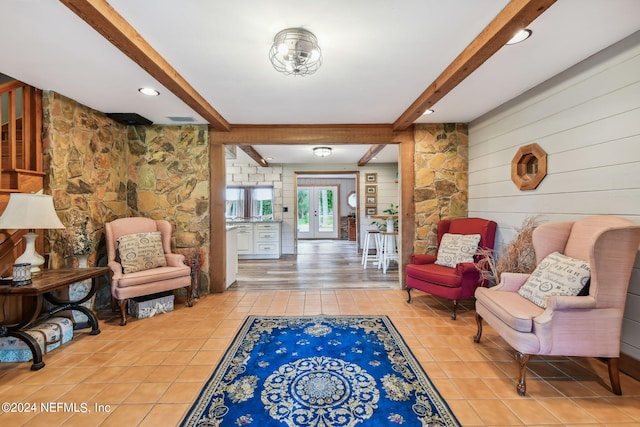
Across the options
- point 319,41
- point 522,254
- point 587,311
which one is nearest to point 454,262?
point 522,254

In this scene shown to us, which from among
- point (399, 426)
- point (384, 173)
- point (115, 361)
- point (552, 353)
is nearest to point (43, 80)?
point (115, 361)

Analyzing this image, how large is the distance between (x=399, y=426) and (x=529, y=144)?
9.20ft

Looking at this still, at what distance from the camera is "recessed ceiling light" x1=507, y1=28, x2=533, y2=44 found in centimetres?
189

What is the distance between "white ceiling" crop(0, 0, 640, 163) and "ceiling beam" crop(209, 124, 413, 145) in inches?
26.3

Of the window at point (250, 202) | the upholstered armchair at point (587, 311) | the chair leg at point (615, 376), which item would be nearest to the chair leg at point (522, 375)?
the upholstered armchair at point (587, 311)

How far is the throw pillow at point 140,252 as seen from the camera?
3.07 metres

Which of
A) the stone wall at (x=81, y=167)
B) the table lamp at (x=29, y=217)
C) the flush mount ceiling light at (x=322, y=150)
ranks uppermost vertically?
the flush mount ceiling light at (x=322, y=150)

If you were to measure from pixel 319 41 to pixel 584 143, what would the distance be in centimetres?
223

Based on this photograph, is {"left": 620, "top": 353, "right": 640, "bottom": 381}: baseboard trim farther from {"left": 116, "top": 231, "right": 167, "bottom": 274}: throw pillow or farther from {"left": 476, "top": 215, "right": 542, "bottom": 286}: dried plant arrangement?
{"left": 116, "top": 231, "right": 167, "bottom": 274}: throw pillow

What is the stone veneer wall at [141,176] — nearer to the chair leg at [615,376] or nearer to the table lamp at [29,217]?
the table lamp at [29,217]

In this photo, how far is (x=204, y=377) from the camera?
197 centimetres

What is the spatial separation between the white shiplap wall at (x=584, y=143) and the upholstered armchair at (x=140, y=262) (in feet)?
12.4

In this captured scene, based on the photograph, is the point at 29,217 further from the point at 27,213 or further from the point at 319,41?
the point at 319,41

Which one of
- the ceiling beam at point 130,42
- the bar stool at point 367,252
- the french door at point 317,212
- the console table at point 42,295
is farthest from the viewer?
the french door at point 317,212
